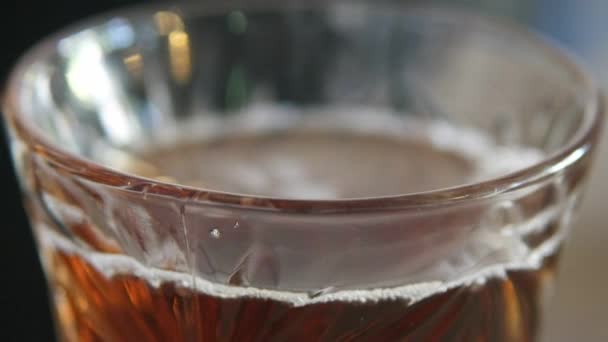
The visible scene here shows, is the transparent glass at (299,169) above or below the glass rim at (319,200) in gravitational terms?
below

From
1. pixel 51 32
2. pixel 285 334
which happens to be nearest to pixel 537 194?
pixel 285 334

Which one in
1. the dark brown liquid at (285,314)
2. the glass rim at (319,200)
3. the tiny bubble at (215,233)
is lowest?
the dark brown liquid at (285,314)

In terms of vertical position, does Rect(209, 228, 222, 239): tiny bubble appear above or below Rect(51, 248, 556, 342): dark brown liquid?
above

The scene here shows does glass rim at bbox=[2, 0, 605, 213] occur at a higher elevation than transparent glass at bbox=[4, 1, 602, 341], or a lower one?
higher

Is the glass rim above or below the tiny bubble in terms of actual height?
above

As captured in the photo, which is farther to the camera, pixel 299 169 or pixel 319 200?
pixel 299 169

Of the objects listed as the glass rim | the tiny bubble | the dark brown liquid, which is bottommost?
the dark brown liquid

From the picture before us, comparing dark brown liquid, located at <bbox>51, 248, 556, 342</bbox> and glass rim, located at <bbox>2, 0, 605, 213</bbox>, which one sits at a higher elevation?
glass rim, located at <bbox>2, 0, 605, 213</bbox>

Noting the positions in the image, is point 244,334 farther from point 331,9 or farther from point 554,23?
point 554,23
